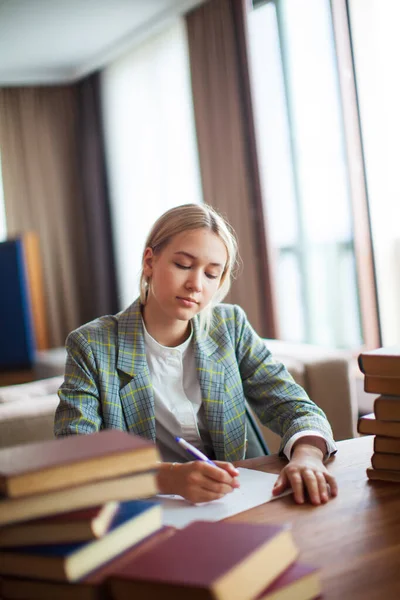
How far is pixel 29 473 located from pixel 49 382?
189cm

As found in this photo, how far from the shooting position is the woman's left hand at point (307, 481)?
1141 mm

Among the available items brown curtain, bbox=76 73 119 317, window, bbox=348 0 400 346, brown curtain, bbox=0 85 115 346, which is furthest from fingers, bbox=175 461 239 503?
brown curtain, bbox=0 85 115 346

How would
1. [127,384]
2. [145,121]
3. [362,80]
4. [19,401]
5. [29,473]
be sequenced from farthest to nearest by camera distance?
[145,121], [362,80], [19,401], [127,384], [29,473]

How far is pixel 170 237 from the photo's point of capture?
1.64 metres

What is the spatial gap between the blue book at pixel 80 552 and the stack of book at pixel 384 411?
494 millimetres

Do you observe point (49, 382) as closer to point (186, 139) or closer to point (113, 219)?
point (186, 139)

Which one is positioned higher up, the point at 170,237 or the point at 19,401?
the point at 170,237

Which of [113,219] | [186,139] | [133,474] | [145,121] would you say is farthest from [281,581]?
[113,219]

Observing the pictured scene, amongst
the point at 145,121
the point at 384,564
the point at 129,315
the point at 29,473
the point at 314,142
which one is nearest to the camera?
the point at 29,473

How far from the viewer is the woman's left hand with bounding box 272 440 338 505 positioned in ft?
3.74

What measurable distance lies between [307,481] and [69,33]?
Result: 5.66 meters

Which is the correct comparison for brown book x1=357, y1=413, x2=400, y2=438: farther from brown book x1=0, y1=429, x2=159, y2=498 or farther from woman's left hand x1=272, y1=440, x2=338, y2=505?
brown book x1=0, y1=429, x2=159, y2=498

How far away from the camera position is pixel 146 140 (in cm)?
659

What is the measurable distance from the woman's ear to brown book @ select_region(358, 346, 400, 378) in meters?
0.67
